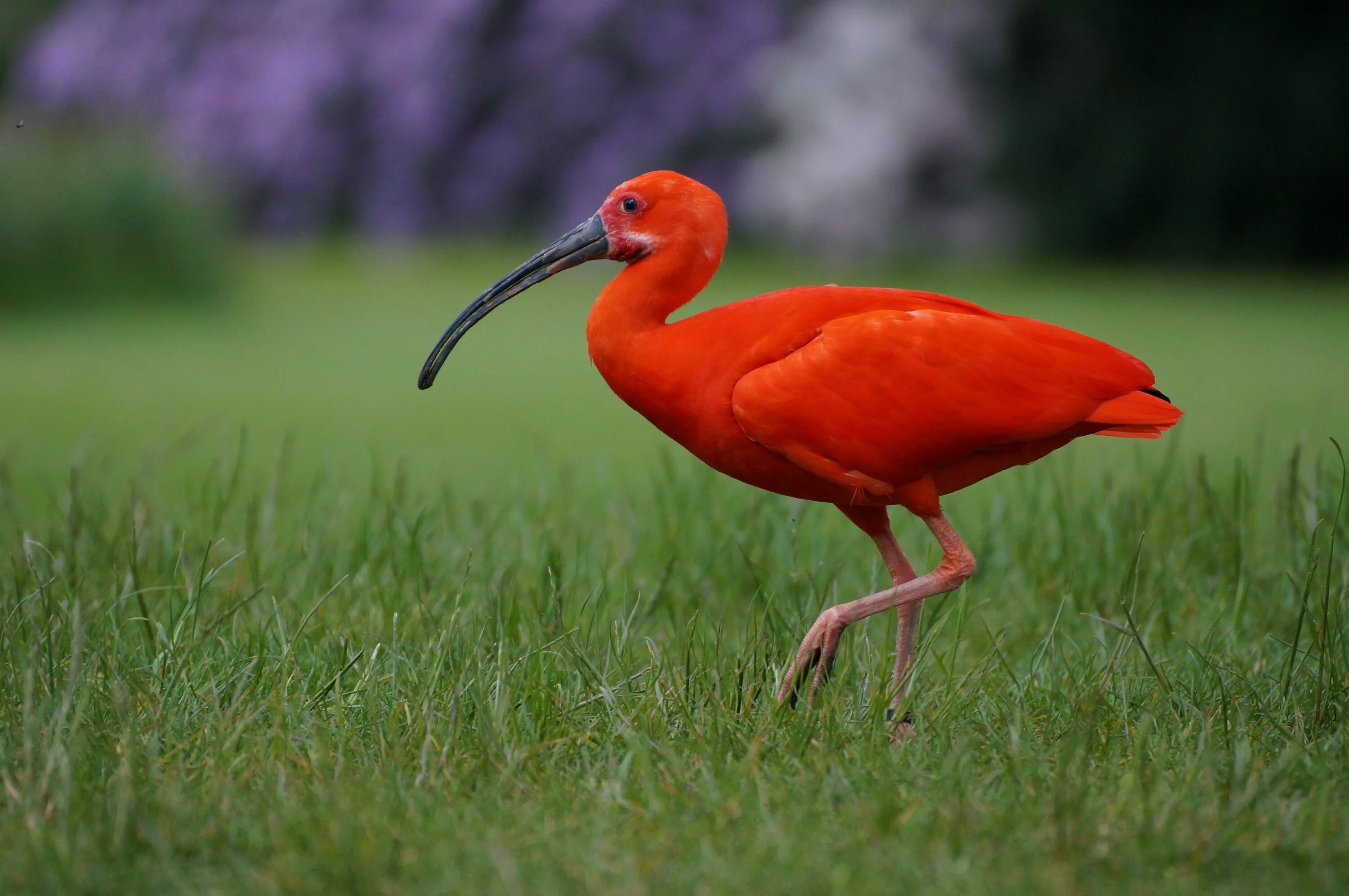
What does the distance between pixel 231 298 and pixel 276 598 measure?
801 cm

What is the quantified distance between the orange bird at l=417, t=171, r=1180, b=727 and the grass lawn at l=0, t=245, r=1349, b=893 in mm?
341

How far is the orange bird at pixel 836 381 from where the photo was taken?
2.66 metres

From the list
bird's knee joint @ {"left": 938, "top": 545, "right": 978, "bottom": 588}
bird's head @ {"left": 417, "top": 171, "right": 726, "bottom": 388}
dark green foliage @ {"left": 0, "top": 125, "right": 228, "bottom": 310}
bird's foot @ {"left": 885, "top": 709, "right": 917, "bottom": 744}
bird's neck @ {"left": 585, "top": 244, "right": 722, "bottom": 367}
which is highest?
dark green foliage @ {"left": 0, "top": 125, "right": 228, "bottom": 310}

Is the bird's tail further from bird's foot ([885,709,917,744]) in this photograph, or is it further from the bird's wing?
bird's foot ([885,709,917,744])

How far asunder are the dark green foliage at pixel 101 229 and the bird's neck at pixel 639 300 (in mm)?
8441

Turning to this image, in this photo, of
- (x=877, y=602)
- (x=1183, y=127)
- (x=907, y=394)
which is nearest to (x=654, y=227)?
(x=907, y=394)

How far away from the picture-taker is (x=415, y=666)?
2902mm

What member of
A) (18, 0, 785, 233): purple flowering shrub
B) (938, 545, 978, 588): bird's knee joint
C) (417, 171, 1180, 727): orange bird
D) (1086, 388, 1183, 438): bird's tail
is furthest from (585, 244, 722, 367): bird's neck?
(18, 0, 785, 233): purple flowering shrub

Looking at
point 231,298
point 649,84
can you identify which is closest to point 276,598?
point 231,298

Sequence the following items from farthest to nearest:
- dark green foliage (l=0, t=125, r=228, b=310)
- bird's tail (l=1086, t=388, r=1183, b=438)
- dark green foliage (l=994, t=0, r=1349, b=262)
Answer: dark green foliage (l=994, t=0, r=1349, b=262) < dark green foliage (l=0, t=125, r=228, b=310) < bird's tail (l=1086, t=388, r=1183, b=438)

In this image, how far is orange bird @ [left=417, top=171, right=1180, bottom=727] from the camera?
8.71ft

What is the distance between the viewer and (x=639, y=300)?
279 cm

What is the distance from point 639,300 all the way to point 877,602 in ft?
2.53

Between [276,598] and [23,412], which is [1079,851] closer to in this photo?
[276,598]
